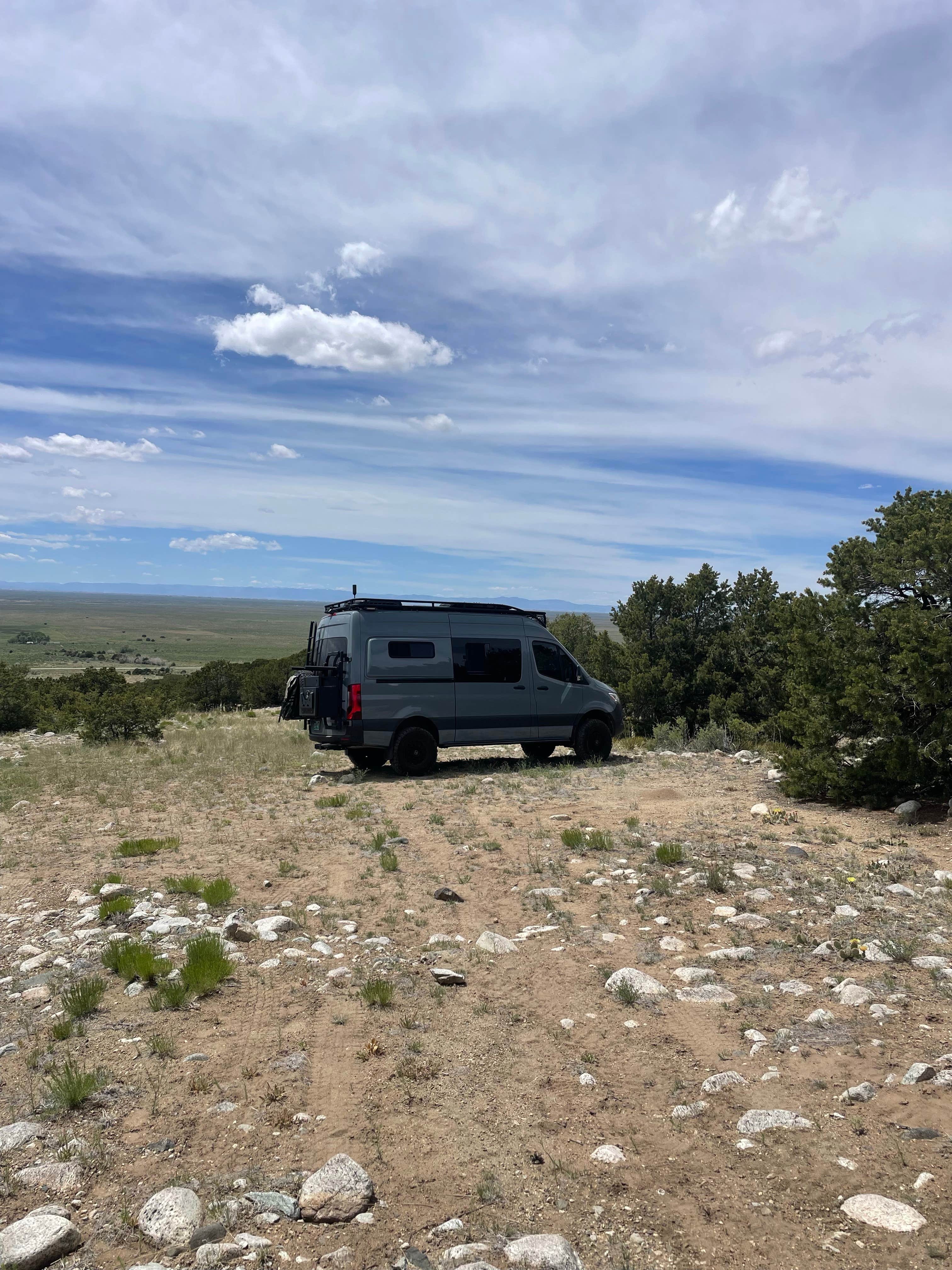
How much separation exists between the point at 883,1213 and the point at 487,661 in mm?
11576

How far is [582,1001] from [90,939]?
3812 millimetres

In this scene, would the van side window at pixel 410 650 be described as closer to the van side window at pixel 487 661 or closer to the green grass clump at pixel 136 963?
the van side window at pixel 487 661

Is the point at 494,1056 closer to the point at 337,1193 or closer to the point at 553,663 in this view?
the point at 337,1193

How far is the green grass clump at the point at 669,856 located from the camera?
25.7 ft

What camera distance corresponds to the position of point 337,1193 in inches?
128

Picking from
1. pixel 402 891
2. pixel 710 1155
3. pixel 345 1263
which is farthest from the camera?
pixel 402 891

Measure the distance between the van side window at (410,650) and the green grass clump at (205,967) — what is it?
7.94 m

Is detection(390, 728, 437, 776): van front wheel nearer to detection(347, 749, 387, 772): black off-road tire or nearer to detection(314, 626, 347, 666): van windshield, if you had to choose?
detection(347, 749, 387, 772): black off-road tire

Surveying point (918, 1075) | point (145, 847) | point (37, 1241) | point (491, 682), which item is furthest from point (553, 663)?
point (37, 1241)

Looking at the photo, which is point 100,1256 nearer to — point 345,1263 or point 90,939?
point 345,1263

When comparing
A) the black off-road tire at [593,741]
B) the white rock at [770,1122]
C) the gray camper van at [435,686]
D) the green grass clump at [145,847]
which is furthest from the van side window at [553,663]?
the white rock at [770,1122]

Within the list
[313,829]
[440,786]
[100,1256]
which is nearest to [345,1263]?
[100,1256]

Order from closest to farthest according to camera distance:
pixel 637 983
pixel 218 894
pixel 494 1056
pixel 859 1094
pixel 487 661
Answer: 1. pixel 859 1094
2. pixel 494 1056
3. pixel 637 983
4. pixel 218 894
5. pixel 487 661

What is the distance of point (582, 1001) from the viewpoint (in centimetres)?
511
